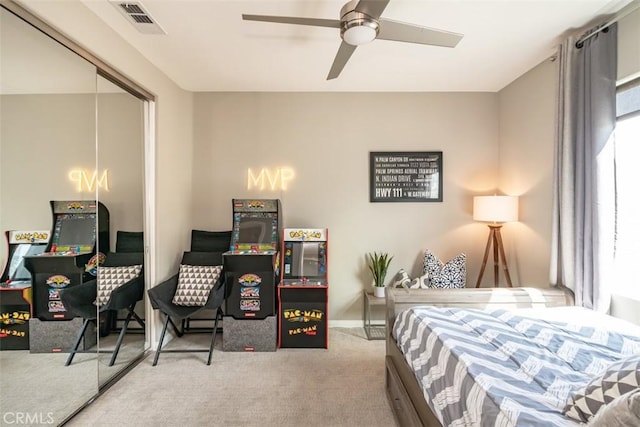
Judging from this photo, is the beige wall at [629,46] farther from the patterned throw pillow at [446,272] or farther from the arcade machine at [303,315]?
the arcade machine at [303,315]

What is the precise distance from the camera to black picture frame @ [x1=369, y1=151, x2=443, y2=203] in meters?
3.62

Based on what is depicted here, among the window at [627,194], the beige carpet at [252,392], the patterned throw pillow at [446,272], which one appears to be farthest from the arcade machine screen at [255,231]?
the window at [627,194]

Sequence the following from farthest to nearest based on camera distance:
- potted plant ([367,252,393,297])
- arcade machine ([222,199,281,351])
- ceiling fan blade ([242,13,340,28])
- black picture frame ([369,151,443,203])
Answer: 1. black picture frame ([369,151,443,203])
2. potted plant ([367,252,393,297])
3. arcade machine ([222,199,281,351])
4. ceiling fan blade ([242,13,340,28])

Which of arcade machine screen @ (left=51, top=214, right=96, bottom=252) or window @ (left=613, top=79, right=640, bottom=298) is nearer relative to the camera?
arcade machine screen @ (left=51, top=214, right=96, bottom=252)

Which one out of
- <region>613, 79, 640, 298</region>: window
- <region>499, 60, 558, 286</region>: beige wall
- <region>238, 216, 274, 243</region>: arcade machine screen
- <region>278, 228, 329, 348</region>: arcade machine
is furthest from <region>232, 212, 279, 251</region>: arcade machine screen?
<region>613, 79, 640, 298</region>: window

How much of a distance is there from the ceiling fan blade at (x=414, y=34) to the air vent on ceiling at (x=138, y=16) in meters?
1.61

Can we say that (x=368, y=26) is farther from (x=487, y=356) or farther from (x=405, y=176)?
(x=405, y=176)

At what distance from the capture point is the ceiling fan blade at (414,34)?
1.74 meters

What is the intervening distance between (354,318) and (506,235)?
1936 millimetres

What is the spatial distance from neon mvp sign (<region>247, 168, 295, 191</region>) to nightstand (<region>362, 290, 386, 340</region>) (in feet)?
5.22

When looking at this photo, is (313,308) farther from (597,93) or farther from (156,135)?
(597,93)

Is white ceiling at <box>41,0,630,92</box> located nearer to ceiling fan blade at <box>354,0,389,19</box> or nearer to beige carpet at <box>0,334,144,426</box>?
ceiling fan blade at <box>354,0,389,19</box>

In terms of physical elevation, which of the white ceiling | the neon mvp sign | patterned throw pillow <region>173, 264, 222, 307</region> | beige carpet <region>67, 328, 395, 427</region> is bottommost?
beige carpet <region>67, 328, 395, 427</region>

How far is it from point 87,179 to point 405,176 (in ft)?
9.90
